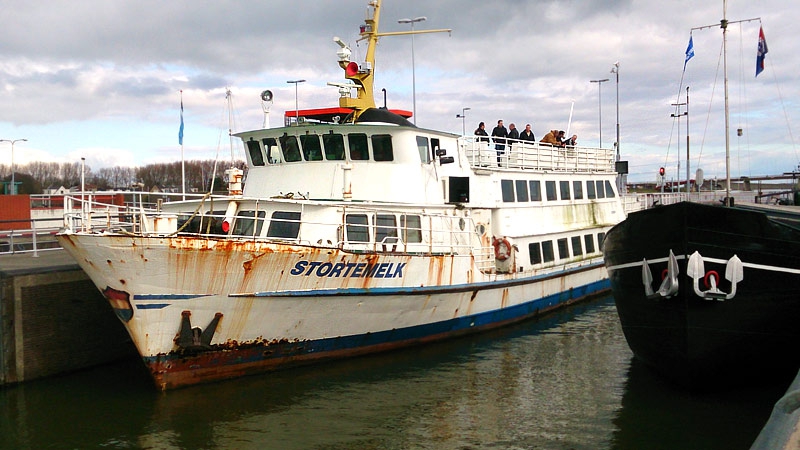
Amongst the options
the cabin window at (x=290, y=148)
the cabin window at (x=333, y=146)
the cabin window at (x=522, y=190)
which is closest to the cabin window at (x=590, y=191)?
the cabin window at (x=522, y=190)

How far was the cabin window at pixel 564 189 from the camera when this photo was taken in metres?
19.5

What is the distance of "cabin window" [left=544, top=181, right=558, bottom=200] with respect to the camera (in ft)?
61.6

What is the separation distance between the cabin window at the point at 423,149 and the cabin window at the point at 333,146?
1753mm

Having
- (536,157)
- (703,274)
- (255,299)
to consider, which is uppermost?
(536,157)

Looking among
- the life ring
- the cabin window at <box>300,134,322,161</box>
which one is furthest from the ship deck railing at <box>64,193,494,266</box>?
the cabin window at <box>300,134,322,161</box>

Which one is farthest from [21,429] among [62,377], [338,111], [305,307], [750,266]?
[750,266]

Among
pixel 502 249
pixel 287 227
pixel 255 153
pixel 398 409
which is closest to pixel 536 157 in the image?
pixel 502 249

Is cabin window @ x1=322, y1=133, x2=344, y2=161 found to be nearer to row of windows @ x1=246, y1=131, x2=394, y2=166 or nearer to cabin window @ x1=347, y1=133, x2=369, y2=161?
row of windows @ x1=246, y1=131, x2=394, y2=166

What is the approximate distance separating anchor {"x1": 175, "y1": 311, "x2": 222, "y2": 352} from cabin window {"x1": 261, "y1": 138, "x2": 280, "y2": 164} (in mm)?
5093

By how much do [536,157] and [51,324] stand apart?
12744 millimetres

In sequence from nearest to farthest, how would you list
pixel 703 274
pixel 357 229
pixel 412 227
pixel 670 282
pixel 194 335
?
pixel 703 274 < pixel 670 282 < pixel 194 335 < pixel 357 229 < pixel 412 227

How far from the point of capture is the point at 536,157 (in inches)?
736

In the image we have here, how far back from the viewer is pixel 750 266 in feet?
31.4

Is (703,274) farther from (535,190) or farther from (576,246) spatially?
(576,246)
